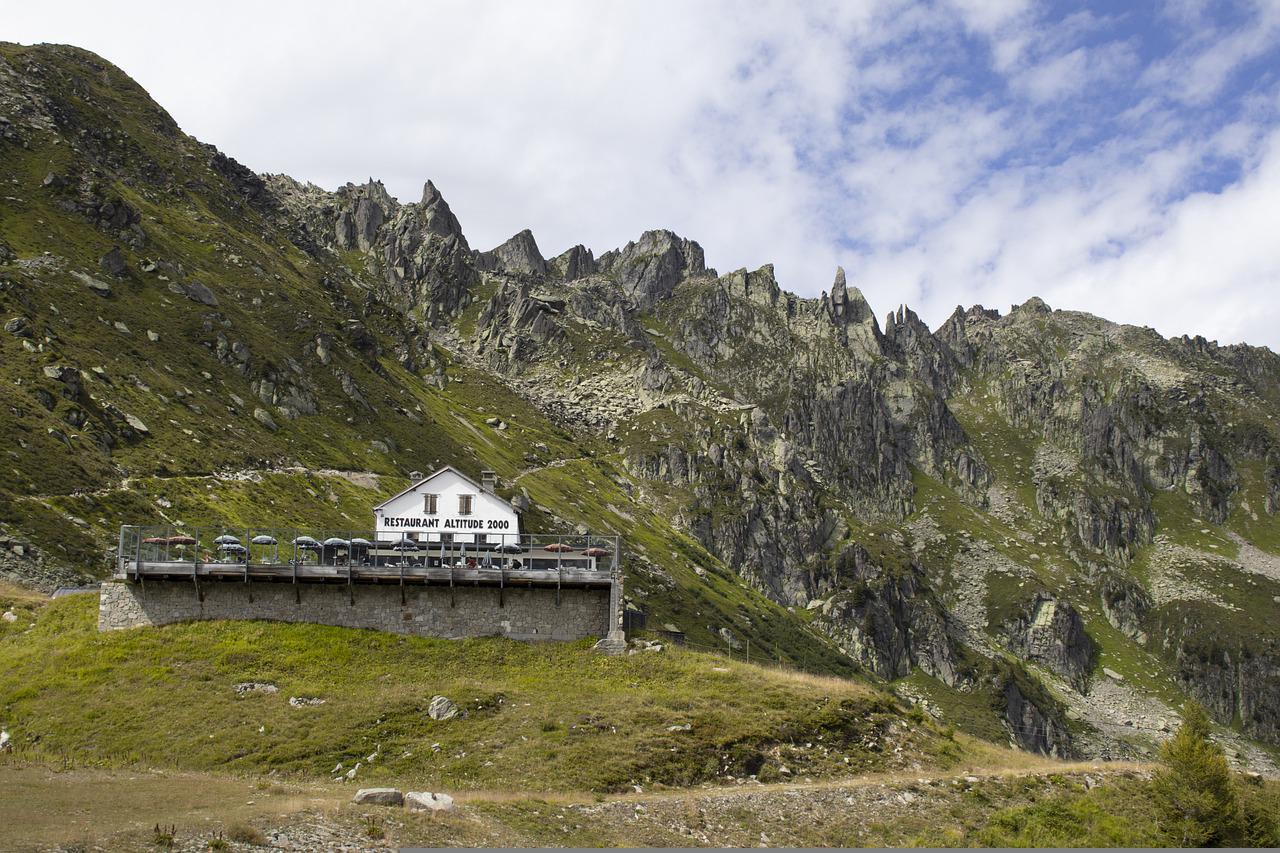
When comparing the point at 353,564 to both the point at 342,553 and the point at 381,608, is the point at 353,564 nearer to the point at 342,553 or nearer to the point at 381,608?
the point at 342,553

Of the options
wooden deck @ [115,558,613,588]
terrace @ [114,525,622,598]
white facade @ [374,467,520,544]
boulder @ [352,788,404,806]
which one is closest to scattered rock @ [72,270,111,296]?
white facade @ [374,467,520,544]

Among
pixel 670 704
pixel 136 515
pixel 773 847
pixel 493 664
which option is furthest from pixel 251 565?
pixel 136 515

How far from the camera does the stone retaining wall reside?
47938 millimetres

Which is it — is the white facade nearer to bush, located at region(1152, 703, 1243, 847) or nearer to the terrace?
the terrace

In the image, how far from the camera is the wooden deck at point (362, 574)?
47.8 m

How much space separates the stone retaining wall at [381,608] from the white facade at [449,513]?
26.5 ft

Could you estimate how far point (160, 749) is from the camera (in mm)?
37719

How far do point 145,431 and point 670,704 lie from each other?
87610 millimetres

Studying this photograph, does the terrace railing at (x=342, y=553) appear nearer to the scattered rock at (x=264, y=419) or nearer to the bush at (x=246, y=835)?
the bush at (x=246, y=835)

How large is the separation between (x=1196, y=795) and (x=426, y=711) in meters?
30.3

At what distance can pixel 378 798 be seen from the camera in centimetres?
2788

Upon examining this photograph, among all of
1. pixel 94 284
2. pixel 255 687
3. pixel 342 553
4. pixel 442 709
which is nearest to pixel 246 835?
pixel 442 709

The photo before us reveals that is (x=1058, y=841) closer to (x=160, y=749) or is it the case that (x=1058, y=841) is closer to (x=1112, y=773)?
(x=1112, y=773)

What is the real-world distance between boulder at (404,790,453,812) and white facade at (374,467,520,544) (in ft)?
94.1
